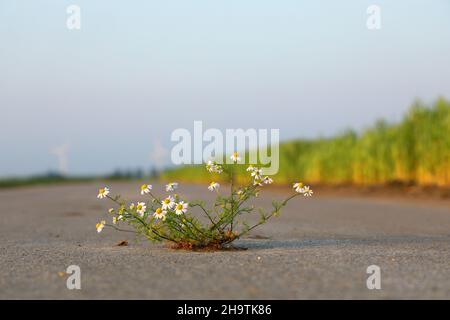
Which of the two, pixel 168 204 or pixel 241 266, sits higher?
pixel 168 204

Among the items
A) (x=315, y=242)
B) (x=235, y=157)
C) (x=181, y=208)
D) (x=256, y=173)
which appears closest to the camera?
(x=235, y=157)

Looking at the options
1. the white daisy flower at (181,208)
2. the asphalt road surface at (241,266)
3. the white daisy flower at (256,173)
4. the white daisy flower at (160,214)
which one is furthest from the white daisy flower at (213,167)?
the asphalt road surface at (241,266)

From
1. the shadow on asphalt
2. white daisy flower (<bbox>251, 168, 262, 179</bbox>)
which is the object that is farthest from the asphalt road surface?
white daisy flower (<bbox>251, 168, 262, 179</bbox>)

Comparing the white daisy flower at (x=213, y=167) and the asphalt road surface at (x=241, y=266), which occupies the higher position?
the white daisy flower at (x=213, y=167)

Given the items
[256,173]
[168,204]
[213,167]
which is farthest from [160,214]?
[256,173]

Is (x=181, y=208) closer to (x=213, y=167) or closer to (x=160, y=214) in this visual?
(x=160, y=214)

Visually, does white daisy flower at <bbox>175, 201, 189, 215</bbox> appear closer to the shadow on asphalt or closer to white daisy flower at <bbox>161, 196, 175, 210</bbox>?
white daisy flower at <bbox>161, 196, 175, 210</bbox>

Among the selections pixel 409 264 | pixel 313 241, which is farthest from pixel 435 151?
pixel 409 264

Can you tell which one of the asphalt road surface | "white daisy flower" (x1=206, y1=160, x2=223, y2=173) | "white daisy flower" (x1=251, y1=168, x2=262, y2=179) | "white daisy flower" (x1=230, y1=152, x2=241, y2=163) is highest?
"white daisy flower" (x1=230, y1=152, x2=241, y2=163)

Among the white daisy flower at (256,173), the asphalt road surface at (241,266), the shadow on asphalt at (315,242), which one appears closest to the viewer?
the asphalt road surface at (241,266)

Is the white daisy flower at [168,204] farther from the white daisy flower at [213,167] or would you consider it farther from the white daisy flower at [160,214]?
the white daisy flower at [213,167]

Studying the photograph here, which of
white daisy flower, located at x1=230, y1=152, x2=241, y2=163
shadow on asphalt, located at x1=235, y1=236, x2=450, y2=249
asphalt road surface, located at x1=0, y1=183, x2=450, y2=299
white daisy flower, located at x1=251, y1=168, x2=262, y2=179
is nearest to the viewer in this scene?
asphalt road surface, located at x1=0, y1=183, x2=450, y2=299

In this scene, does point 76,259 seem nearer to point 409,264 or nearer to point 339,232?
point 409,264
